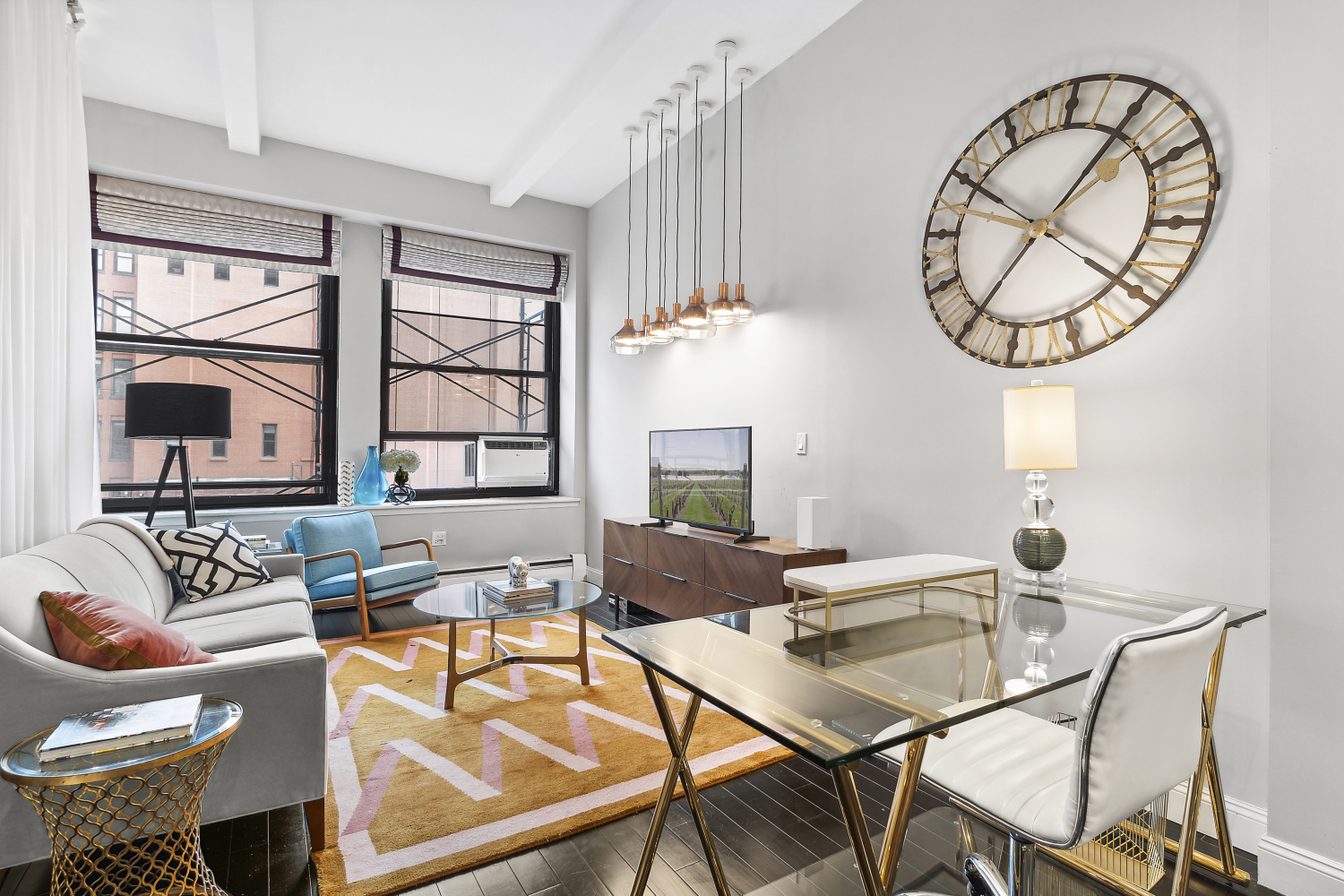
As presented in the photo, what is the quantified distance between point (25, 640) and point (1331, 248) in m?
3.29

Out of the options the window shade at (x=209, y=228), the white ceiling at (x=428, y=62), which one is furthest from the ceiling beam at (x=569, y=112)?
the window shade at (x=209, y=228)

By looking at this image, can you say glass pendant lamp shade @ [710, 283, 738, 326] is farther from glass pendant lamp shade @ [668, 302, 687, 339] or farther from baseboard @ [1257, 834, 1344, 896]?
baseboard @ [1257, 834, 1344, 896]

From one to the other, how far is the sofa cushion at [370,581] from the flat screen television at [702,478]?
58.9 inches

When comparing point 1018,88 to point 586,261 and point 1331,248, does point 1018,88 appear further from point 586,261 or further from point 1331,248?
point 586,261

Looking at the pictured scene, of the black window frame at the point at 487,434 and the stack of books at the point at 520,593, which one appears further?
the black window frame at the point at 487,434

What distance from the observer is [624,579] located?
4289 millimetres

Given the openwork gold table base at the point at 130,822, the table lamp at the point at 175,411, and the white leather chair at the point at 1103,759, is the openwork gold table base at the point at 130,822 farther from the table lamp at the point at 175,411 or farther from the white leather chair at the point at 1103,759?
the table lamp at the point at 175,411

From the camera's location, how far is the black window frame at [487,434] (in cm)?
511

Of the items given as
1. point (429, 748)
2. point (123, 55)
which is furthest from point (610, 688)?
point (123, 55)

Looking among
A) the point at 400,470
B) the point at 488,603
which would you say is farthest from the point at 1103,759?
the point at 400,470

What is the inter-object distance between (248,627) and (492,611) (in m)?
0.89

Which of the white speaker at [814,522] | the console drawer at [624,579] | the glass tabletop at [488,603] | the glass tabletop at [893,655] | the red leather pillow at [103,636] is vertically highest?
the white speaker at [814,522]

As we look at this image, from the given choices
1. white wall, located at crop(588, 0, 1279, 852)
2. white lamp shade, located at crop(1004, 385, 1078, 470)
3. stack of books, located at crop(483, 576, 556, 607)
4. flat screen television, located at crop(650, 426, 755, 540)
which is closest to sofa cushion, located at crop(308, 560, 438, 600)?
stack of books, located at crop(483, 576, 556, 607)

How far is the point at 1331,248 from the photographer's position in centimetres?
160
